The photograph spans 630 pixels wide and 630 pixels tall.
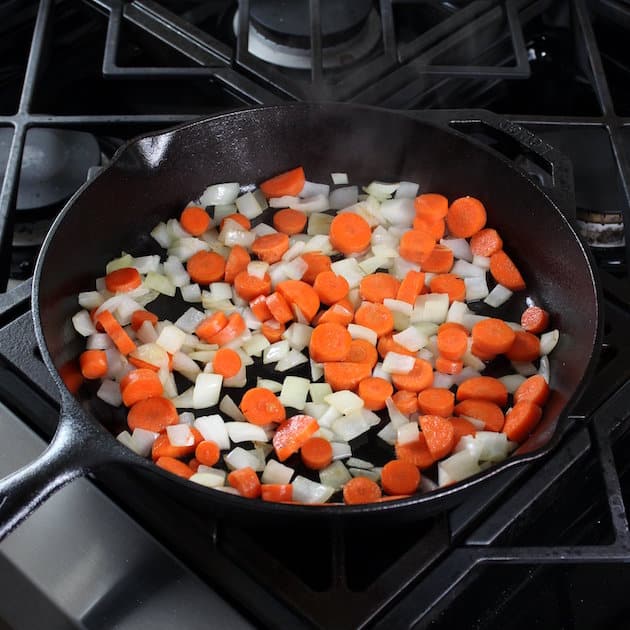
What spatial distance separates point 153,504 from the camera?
1015 millimetres

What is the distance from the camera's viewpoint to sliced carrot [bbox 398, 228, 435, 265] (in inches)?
54.5

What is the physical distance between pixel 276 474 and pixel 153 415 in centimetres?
20

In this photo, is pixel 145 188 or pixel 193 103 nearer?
pixel 145 188

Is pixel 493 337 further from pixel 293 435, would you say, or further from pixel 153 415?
pixel 153 415

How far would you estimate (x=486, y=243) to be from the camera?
54.8 inches

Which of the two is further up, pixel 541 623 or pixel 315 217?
pixel 315 217

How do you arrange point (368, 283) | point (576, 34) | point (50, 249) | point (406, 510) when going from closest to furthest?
point (406, 510), point (50, 249), point (368, 283), point (576, 34)

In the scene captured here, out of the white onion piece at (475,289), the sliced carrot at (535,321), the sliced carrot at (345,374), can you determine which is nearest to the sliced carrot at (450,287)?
the white onion piece at (475,289)

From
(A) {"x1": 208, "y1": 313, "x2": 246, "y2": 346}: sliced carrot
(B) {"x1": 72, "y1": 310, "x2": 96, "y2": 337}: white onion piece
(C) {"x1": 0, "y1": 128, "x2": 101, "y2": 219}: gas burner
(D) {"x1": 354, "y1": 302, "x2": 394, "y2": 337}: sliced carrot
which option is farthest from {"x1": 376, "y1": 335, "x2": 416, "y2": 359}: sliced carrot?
(C) {"x1": 0, "y1": 128, "x2": 101, "y2": 219}: gas burner

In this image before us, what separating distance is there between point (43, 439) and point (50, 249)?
0.89 feet

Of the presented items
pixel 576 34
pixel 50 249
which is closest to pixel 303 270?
pixel 50 249

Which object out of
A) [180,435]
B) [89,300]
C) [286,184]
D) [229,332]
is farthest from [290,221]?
[180,435]

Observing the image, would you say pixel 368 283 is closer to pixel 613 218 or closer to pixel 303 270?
pixel 303 270

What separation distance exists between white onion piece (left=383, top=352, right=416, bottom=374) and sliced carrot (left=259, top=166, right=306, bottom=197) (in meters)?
0.40
